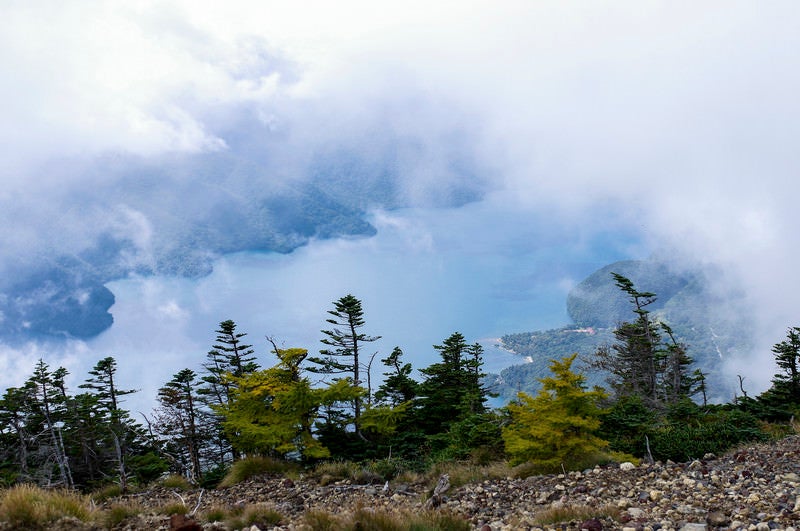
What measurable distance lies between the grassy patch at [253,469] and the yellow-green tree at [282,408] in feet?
2.12

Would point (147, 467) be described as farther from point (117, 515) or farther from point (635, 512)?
point (635, 512)

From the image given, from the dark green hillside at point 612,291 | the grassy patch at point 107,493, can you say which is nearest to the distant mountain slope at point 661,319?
the dark green hillside at point 612,291

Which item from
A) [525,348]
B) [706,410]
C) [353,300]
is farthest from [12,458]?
[525,348]

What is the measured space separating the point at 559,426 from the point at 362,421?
10.6 meters

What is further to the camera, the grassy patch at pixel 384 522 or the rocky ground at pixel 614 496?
the rocky ground at pixel 614 496

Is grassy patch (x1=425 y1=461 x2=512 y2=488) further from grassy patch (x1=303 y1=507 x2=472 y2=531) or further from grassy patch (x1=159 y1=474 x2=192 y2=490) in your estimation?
grassy patch (x1=159 y1=474 x2=192 y2=490)

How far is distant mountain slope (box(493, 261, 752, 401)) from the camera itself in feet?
378

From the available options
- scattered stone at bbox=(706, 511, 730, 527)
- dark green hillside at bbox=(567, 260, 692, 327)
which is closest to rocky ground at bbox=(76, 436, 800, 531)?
scattered stone at bbox=(706, 511, 730, 527)

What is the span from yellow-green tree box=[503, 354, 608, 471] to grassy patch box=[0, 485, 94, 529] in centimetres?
974

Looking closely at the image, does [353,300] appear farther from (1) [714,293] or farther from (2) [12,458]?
(1) [714,293]

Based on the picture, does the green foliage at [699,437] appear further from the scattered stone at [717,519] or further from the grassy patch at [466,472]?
the scattered stone at [717,519]

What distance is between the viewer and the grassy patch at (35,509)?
6.82 metres

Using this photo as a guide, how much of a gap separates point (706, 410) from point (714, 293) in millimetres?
166549

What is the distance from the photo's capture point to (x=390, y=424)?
21531 mm
